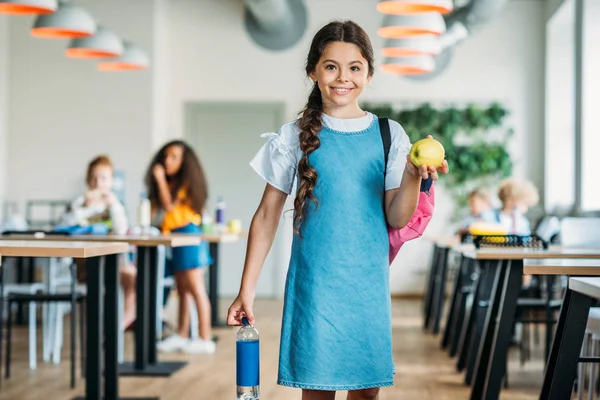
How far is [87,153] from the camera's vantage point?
10055 mm

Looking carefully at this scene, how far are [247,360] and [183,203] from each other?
3.82 m

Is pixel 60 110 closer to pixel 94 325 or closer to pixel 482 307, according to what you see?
pixel 482 307

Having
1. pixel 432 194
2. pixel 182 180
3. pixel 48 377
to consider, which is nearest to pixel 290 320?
pixel 432 194

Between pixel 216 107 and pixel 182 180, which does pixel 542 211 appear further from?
pixel 182 180

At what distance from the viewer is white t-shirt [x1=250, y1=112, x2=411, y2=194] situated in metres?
2.25

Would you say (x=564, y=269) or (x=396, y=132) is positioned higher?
(x=396, y=132)

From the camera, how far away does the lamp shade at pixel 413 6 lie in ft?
18.0

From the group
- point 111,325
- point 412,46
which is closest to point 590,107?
point 412,46

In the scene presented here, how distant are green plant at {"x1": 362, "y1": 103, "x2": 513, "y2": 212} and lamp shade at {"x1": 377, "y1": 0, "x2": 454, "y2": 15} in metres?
4.52

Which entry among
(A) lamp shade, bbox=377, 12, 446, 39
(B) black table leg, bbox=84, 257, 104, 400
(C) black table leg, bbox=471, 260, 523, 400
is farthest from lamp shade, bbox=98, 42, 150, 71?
(C) black table leg, bbox=471, 260, 523, 400

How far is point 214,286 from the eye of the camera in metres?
7.50

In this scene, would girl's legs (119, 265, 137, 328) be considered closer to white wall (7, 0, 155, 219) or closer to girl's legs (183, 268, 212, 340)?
girl's legs (183, 268, 212, 340)

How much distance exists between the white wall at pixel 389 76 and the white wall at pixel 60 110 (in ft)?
2.57

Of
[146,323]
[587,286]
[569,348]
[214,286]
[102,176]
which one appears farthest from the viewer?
[214,286]
